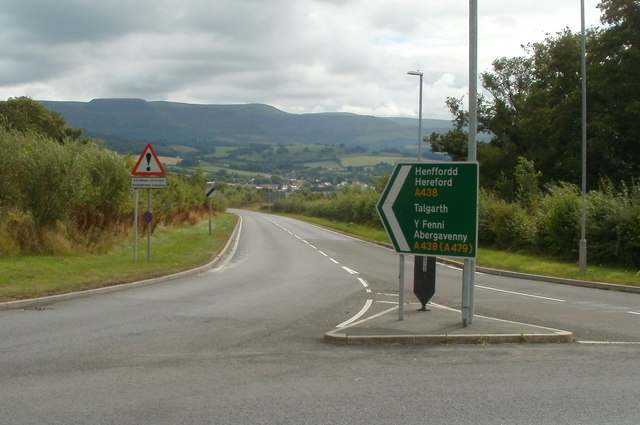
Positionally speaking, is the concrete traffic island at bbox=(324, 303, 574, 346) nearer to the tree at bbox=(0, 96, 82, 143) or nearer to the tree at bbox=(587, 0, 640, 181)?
the tree at bbox=(587, 0, 640, 181)

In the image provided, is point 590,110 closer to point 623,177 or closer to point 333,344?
point 623,177

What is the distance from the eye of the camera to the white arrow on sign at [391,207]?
34.0ft

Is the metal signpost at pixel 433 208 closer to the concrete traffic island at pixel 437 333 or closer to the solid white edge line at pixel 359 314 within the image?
the concrete traffic island at pixel 437 333

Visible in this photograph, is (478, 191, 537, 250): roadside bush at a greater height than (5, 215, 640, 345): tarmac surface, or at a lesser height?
greater

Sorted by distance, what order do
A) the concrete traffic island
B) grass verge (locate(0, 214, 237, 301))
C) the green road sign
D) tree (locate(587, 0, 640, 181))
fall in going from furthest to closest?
tree (locate(587, 0, 640, 181)), grass verge (locate(0, 214, 237, 301)), the green road sign, the concrete traffic island

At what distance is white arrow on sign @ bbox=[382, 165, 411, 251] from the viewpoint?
1036 centimetres

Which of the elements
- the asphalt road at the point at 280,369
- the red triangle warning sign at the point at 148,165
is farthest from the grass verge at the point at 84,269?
the red triangle warning sign at the point at 148,165

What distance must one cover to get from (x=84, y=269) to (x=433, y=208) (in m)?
11.1

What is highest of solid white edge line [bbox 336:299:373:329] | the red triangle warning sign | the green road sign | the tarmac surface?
the red triangle warning sign

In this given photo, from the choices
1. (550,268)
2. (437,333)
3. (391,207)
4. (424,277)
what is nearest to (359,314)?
(424,277)

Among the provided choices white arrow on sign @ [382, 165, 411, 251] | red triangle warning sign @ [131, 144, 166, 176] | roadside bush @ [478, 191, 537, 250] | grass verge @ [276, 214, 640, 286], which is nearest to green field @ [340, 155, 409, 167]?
roadside bush @ [478, 191, 537, 250]

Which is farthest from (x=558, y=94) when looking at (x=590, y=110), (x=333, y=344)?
(x=333, y=344)

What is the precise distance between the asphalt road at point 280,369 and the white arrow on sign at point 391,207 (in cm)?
168

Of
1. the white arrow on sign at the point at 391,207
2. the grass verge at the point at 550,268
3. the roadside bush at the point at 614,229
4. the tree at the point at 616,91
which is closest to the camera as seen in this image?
the white arrow on sign at the point at 391,207
